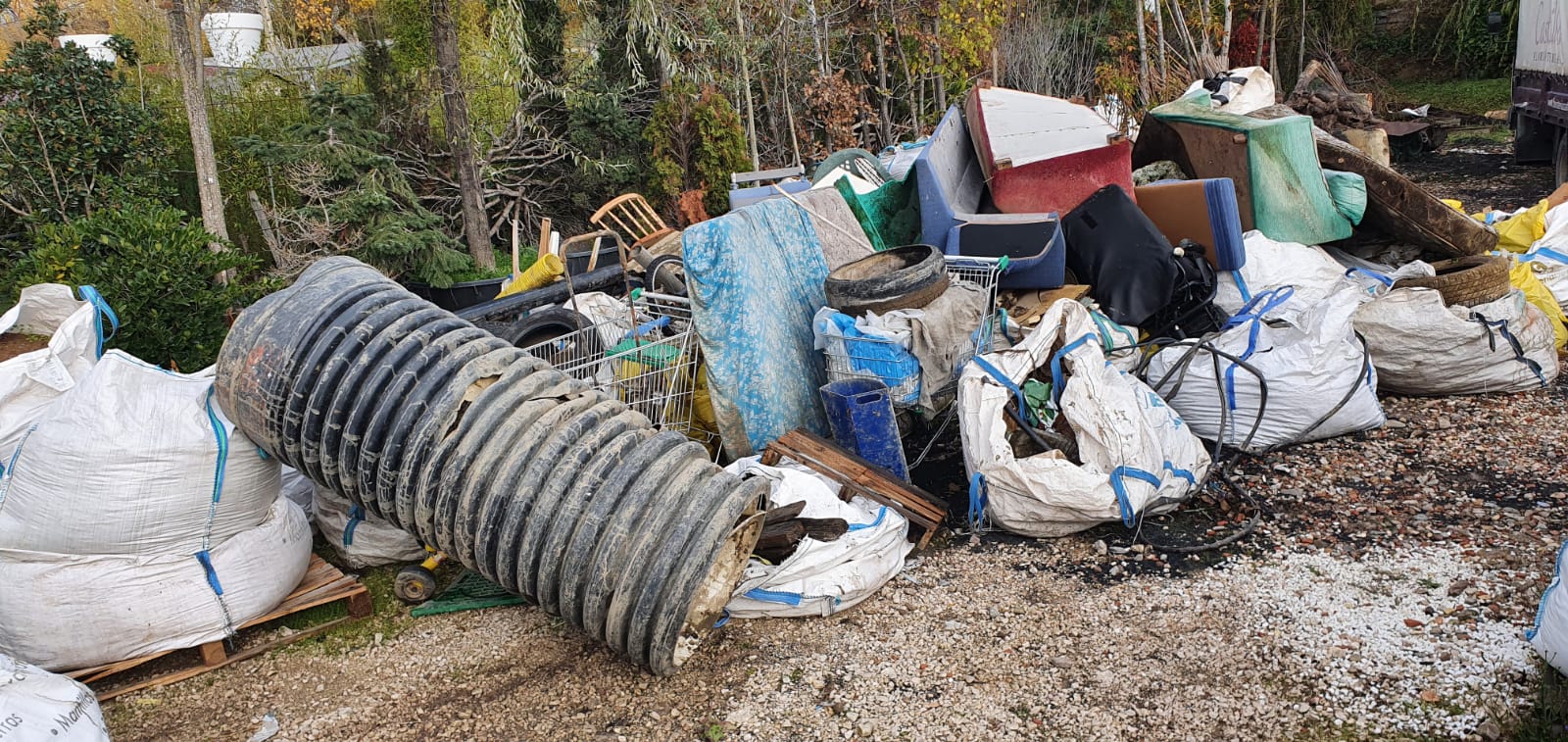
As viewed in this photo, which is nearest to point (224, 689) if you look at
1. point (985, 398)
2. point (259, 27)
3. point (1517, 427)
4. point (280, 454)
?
point (280, 454)

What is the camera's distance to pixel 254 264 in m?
5.50

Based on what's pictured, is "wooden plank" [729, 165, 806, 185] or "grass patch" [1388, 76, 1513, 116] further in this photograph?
"grass patch" [1388, 76, 1513, 116]

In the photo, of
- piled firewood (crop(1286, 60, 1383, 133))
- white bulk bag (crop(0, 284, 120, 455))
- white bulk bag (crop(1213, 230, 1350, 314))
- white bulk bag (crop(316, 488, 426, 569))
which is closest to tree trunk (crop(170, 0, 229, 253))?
white bulk bag (crop(0, 284, 120, 455))

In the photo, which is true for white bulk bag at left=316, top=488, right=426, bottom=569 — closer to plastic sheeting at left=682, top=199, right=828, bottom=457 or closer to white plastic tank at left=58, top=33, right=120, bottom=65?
plastic sheeting at left=682, top=199, right=828, bottom=457

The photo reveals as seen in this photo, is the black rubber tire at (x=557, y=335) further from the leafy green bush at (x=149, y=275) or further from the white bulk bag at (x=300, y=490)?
the leafy green bush at (x=149, y=275)

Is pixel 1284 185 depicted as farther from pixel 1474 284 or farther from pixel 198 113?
pixel 198 113

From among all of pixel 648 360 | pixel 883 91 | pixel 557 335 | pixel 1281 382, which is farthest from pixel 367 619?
pixel 883 91

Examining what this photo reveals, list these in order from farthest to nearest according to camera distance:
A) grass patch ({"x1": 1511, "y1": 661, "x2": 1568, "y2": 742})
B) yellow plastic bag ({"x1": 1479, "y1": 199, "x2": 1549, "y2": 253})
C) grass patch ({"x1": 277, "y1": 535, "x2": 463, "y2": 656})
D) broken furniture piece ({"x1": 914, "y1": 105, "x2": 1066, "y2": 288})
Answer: yellow plastic bag ({"x1": 1479, "y1": 199, "x2": 1549, "y2": 253}) < broken furniture piece ({"x1": 914, "y1": 105, "x2": 1066, "y2": 288}) < grass patch ({"x1": 277, "y1": 535, "x2": 463, "y2": 656}) < grass patch ({"x1": 1511, "y1": 661, "x2": 1568, "y2": 742})

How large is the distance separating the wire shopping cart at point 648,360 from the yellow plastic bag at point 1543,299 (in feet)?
14.1

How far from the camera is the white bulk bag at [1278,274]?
520cm

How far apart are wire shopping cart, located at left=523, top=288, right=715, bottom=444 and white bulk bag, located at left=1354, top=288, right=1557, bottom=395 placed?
3.24 m

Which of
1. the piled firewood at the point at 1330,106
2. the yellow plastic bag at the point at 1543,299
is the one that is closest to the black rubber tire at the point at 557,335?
the yellow plastic bag at the point at 1543,299

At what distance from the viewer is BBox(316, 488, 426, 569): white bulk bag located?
13.0 feet

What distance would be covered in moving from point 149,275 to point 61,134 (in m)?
2.07
